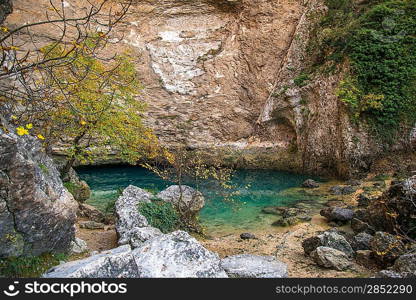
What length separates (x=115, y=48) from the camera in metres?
21.2

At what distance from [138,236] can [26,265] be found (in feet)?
7.81

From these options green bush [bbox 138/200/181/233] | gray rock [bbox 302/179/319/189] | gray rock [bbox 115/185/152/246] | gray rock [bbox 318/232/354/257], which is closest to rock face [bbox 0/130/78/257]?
gray rock [bbox 115/185/152/246]

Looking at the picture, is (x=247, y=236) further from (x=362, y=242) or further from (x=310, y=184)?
(x=310, y=184)

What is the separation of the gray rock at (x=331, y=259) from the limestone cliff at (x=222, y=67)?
42.0 feet

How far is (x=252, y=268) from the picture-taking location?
6453 mm

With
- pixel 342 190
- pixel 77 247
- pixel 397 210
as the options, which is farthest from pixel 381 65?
pixel 77 247

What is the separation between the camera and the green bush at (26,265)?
207 inches

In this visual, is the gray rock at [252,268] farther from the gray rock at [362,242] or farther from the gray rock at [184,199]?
the gray rock at [184,199]

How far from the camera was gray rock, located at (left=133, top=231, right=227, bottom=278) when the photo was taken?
202 inches

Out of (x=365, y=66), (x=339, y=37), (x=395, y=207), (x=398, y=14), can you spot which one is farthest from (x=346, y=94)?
(x=395, y=207)

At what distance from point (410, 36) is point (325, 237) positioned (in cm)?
1296

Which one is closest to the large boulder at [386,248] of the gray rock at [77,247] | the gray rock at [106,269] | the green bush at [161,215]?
the green bush at [161,215]

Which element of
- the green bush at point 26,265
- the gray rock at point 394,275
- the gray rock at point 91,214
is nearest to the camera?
the green bush at point 26,265

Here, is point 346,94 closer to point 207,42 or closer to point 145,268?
point 207,42
